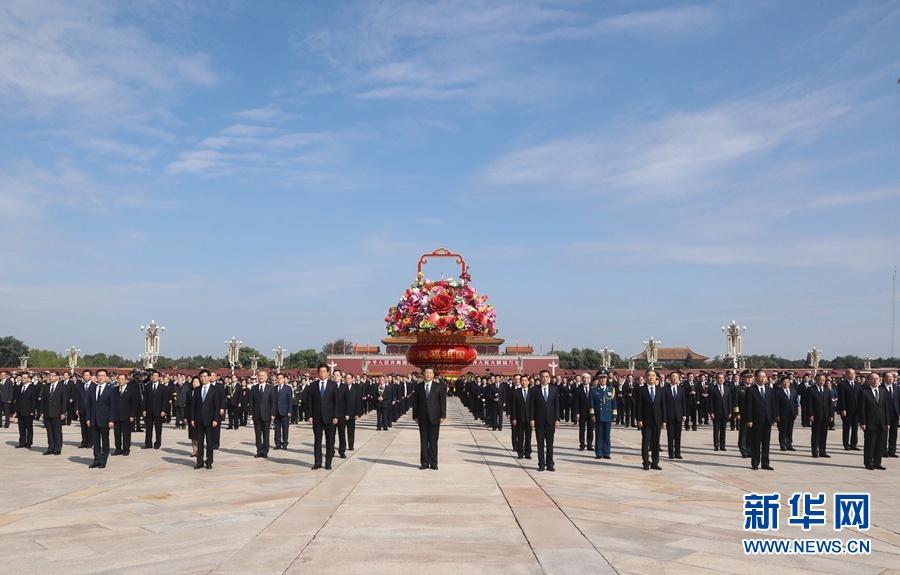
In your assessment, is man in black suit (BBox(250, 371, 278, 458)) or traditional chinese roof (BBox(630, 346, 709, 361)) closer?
man in black suit (BBox(250, 371, 278, 458))

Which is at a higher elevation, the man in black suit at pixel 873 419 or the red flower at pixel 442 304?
the red flower at pixel 442 304

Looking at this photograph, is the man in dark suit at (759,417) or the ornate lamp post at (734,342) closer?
the man in dark suit at (759,417)

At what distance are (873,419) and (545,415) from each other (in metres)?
6.43

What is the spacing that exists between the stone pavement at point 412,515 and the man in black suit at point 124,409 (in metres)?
0.38

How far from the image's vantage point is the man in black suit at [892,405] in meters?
15.0

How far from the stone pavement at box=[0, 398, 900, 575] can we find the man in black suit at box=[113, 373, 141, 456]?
1.23 feet

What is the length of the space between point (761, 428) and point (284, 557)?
411 inches

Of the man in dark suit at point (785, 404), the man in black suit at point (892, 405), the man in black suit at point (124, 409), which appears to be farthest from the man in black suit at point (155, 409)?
the man in black suit at point (892, 405)

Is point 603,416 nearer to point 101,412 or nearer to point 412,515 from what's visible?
point 412,515

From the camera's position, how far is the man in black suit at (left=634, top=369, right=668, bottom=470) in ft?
46.0

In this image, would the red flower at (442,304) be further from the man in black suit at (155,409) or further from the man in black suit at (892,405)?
the man in black suit at (892,405)

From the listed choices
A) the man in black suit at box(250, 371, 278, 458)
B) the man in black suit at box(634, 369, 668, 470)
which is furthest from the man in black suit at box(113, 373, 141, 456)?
the man in black suit at box(634, 369, 668, 470)

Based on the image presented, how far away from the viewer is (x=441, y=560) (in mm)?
6750

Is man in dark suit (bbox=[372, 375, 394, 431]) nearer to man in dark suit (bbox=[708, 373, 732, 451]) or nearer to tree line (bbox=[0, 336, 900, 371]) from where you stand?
man in dark suit (bbox=[708, 373, 732, 451])
